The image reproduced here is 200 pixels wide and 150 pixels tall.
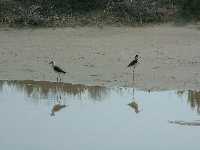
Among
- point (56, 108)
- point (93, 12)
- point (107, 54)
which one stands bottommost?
point (56, 108)

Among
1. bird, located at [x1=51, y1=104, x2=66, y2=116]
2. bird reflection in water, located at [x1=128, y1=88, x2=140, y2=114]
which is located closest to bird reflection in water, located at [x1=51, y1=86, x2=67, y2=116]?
bird, located at [x1=51, y1=104, x2=66, y2=116]

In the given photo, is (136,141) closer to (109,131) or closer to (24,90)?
(109,131)

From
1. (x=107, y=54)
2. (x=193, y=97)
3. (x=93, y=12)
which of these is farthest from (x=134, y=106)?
(x=93, y=12)

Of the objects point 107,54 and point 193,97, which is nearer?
point 193,97

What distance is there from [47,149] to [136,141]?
1542 millimetres

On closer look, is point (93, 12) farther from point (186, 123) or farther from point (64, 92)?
point (186, 123)

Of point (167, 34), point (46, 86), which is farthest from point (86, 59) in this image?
point (167, 34)

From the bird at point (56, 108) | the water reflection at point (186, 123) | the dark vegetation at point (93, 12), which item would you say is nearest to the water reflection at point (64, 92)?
the bird at point (56, 108)

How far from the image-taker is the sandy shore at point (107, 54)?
679 inches

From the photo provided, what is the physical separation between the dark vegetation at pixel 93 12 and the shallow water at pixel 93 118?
825 centimetres

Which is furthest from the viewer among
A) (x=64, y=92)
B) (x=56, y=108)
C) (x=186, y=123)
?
(x=64, y=92)

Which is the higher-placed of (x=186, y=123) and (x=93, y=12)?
(x=93, y=12)

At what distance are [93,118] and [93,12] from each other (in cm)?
1339

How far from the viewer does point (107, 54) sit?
66.3 feet
